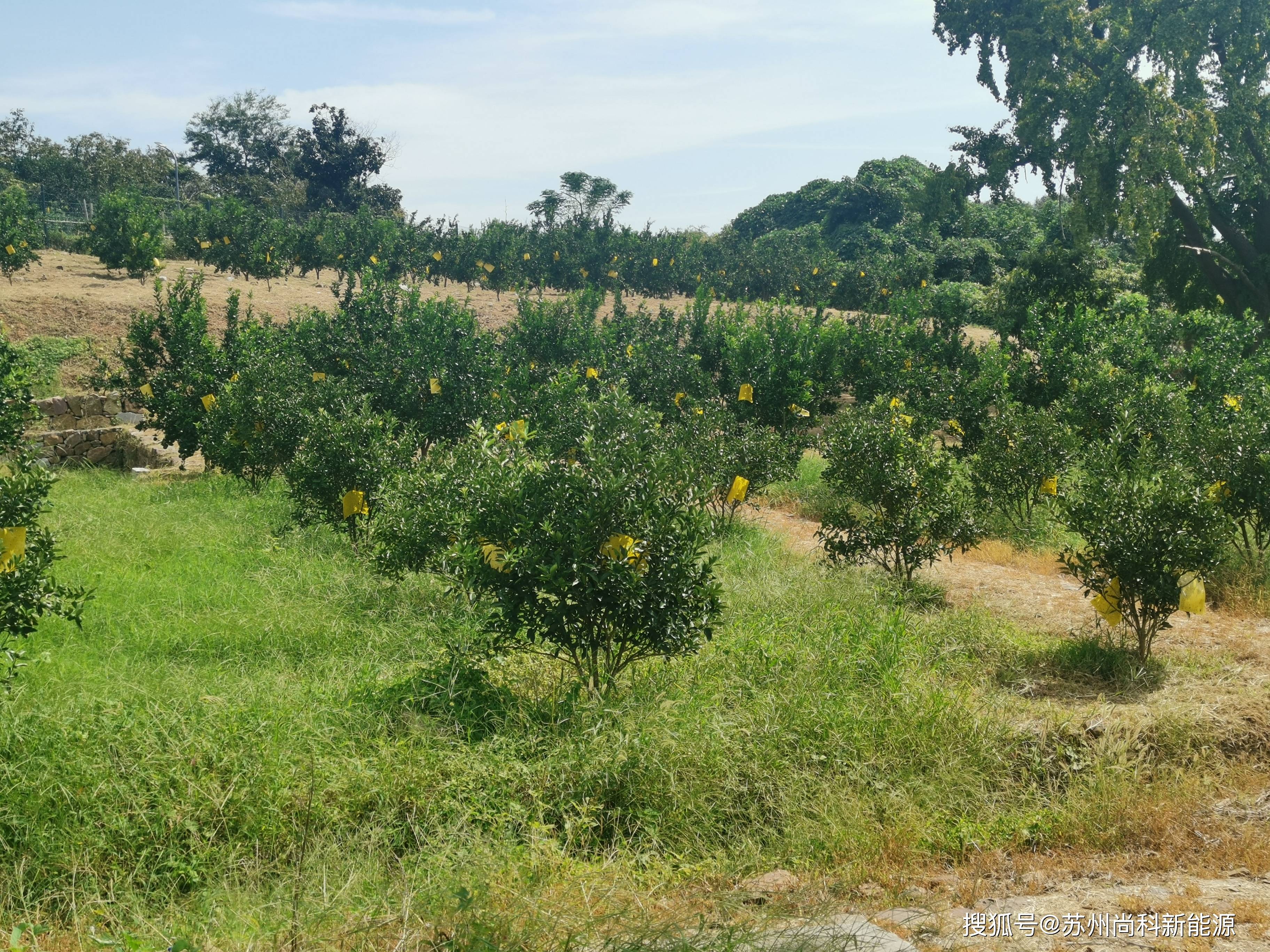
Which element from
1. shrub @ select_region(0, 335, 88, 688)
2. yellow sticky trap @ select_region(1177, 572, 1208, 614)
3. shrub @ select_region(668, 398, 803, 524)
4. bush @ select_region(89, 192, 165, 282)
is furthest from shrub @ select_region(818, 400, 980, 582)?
bush @ select_region(89, 192, 165, 282)

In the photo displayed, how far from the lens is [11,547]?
415 cm

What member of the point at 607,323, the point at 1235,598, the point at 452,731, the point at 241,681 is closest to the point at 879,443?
the point at 1235,598

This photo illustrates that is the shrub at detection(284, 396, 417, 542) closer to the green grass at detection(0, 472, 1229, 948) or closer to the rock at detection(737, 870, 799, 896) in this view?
the green grass at detection(0, 472, 1229, 948)

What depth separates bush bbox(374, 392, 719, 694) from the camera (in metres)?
4.86

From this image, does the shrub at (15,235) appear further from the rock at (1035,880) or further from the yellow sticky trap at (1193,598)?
the rock at (1035,880)

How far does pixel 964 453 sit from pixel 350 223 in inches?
768

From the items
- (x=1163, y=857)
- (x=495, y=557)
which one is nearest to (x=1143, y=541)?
(x=1163, y=857)

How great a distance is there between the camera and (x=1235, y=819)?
4301 mm

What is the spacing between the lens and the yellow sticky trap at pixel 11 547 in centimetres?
414

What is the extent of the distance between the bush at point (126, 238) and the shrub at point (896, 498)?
18818 millimetres

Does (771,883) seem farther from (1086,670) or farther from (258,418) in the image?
(258,418)

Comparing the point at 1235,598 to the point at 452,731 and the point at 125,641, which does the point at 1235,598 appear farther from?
the point at 125,641

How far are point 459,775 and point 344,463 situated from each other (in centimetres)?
478

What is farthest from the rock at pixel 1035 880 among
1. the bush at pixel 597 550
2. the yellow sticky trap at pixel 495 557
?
the yellow sticky trap at pixel 495 557
